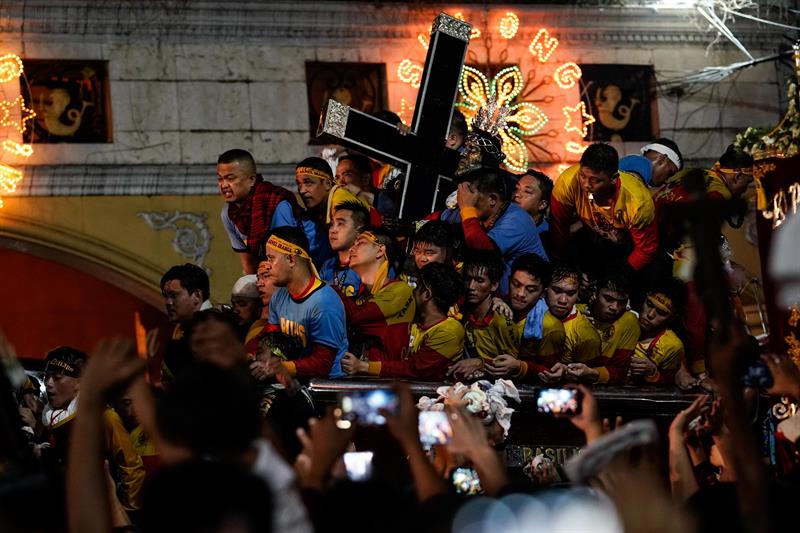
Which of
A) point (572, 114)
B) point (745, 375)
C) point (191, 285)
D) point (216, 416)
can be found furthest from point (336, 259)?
point (572, 114)

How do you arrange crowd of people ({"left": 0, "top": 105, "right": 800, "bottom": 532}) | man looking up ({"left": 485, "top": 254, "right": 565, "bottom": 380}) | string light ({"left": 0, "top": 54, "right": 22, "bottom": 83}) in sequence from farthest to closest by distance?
string light ({"left": 0, "top": 54, "right": 22, "bottom": 83}) → man looking up ({"left": 485, "top": 254, "right": 565, "bottom": 380}) → crowd of people ({"left": 0, "top": 105, "right": 800, "bottom": 532})

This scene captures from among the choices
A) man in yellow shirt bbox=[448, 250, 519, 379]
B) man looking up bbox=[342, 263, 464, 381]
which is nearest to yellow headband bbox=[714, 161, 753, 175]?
man in yellow shirt bbox=[448, 250, 519, 379]

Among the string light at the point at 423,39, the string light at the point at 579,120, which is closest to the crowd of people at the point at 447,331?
the string light at the point at 423,39

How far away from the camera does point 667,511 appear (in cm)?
481

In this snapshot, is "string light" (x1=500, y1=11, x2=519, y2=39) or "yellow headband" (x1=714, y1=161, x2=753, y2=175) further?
"string light" (x1=500, y1=11, x2=519, y2=39)

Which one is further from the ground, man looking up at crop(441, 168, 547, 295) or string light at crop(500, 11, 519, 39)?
string light at crop(500, 11, 519, 39)

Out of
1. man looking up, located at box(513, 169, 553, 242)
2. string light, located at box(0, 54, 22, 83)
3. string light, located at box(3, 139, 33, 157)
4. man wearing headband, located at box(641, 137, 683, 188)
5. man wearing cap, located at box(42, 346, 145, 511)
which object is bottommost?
man wearing cap, located at box(42, 346, 145, 511)

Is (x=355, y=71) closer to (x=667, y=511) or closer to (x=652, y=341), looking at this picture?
(x=652, y=341)

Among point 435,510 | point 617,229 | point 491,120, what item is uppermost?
point 491,120

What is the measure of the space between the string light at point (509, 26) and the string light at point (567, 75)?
635 millimetres

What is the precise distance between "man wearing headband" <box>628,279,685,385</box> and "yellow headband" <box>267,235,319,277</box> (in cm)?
222

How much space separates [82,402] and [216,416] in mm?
632

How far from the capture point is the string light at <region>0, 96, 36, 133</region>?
1608cm

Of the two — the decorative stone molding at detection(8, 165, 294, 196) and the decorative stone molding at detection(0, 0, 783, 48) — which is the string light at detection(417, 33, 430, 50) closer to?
the decorative stone molding at detection(0, 0, 783, 48)
